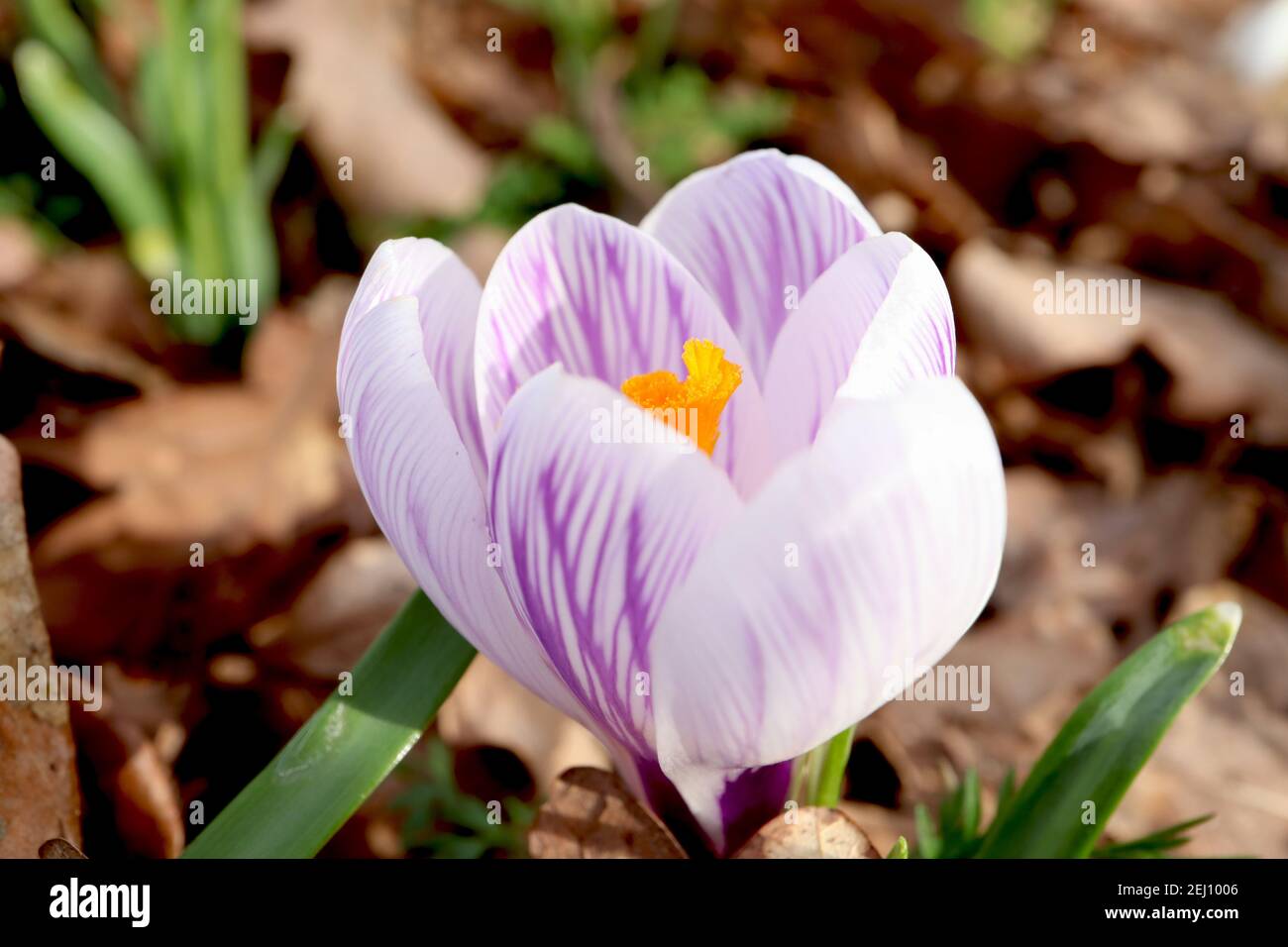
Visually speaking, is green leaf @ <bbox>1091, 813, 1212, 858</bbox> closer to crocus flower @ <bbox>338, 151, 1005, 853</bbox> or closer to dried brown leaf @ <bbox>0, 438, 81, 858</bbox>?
crocus flower @ <bbox>338, 151, 1005, 853</bbox>

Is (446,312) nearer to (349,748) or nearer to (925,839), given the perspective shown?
(349,748)

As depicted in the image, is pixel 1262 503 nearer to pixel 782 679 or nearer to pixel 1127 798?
pixel 1127 798

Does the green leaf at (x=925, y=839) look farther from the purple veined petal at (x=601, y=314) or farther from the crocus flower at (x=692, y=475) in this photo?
the purple veined petal at (x=601, y=314)

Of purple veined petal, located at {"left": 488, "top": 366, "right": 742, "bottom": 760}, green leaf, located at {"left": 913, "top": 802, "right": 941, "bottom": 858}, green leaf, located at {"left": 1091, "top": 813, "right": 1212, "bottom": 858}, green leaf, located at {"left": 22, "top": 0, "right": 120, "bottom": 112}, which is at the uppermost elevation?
green leaf, located at {"left": 22, "top": 0, "right": 120, "bottom": 112}

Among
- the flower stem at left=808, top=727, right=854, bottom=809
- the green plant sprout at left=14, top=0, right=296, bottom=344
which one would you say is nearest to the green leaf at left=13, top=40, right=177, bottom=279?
the green plant sprout at left=14, top=0, right=296, bottom=344

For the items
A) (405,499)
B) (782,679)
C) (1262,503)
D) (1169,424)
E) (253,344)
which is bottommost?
(782,679)

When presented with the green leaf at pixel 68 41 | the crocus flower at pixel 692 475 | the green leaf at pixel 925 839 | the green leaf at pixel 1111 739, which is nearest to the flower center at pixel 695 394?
the crocus flower at pixel 692 475
